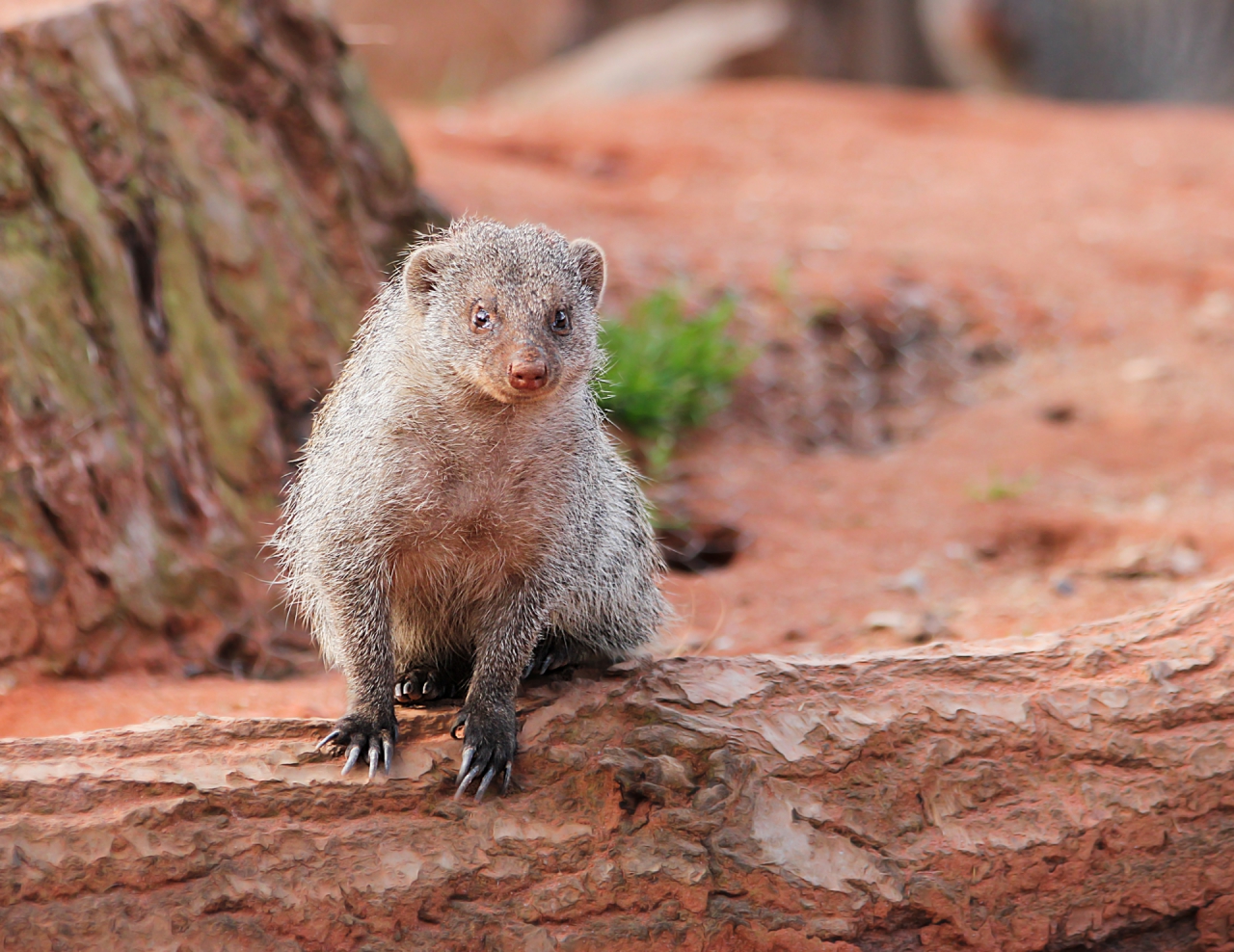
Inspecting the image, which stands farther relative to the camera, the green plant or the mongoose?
the green plant

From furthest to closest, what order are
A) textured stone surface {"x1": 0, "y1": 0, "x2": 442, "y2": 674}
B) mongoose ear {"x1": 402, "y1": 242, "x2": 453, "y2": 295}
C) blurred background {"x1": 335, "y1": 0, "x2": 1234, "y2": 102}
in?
blurred background {"x1": 335, "y1": 0, "x2": 1234, "y2": 102}, textured stone surface {"x1": 0, "y1": 0, "x2": 442, "y2": 674}, mongoose ear {"x1": 402, "y1": 242, "x2": 453, "y2": 295}

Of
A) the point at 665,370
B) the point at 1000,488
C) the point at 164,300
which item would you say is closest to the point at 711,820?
the point at 164,300

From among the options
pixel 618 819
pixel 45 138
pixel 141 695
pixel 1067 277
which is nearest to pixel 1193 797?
pixel 618 819

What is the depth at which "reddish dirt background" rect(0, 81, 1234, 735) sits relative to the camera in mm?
4582

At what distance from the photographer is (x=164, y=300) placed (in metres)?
4.55

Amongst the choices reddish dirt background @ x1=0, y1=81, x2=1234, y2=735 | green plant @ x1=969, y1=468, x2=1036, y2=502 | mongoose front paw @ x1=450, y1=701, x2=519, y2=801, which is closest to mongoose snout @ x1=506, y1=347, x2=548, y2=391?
mongoose front paw @ x1=450, y1=701, x2=519, y2=801

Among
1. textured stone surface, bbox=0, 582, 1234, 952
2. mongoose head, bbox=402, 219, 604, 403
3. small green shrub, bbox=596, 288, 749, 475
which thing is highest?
mongoose head, bbox=402, 219, 604, 403

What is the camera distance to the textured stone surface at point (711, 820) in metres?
2.54

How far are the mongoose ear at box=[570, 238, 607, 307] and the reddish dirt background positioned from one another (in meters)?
1.41

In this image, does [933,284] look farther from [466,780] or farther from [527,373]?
[466,780]

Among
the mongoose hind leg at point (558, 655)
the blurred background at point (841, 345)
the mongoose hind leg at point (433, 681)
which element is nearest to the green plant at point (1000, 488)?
the blurred background at point (841, 345)

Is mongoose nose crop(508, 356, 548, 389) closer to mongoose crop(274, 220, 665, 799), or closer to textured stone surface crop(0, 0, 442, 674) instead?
mongoose crop(274, 220, 665, 799)

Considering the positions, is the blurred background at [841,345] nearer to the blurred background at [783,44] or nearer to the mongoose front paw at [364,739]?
the mongoose front paw at [364,739]

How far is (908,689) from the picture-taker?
9.75 ft
